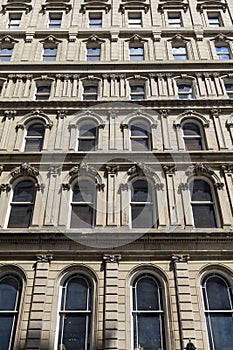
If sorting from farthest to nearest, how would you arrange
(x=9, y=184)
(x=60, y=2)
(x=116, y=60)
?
1. (x=60, y=2)
2. (x=116, y=60)
3. (x=9, y=184)

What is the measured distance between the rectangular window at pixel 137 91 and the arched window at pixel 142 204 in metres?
6.03

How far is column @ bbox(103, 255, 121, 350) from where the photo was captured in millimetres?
12859

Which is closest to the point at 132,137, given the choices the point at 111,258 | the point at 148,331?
the point at 111,258

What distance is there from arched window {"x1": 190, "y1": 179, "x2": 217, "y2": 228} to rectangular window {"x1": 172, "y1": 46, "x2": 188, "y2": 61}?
9821mm

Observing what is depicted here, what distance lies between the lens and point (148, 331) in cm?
1334

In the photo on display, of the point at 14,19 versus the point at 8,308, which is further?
the point at 14,19

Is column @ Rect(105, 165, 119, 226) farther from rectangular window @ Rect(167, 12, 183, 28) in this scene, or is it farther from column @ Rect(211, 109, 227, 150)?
rectangular window @ Rect(167, 12, 183, 28)

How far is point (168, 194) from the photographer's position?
1681 centimetres

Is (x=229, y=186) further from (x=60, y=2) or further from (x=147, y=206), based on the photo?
(x=60, y=2)

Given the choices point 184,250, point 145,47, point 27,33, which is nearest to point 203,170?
point 184,250

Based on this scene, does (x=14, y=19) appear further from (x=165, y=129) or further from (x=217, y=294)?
(x=217, y=294)

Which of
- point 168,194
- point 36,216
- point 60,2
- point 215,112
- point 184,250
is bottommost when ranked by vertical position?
point 184,250

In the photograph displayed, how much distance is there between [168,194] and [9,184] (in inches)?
261

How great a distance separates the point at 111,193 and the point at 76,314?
5102mm
